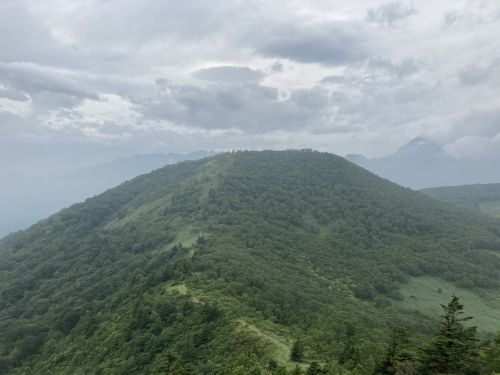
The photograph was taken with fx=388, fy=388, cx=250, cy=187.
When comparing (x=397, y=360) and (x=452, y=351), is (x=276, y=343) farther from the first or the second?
(x=452, y=351)

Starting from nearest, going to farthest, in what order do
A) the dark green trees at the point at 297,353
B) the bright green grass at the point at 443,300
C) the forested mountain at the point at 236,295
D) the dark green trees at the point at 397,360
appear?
the dark green trees at the point at 397,360
the dark green trees at the point at 297,353
the forested mountain at the point at 236,295
the bright green grass at the point at 443,300

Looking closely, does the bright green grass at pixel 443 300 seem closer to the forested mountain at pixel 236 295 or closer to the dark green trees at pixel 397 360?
the forested mountain at pixel 236 295

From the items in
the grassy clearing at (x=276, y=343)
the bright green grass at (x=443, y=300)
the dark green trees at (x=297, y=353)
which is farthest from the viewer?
the bright green grass at (x=443, y=300)

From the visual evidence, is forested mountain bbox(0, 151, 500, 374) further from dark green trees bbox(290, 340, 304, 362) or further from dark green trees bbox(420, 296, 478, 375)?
dark green trees bbox(420, 296, 478, 375)

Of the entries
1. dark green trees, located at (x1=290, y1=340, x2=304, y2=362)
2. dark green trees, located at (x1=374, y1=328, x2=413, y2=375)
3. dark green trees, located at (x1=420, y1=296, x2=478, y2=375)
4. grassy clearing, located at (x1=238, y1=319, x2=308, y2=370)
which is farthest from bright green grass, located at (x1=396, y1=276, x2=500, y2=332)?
dark green trees, located at (x1=420, y1=296, x2=478, y2=375)

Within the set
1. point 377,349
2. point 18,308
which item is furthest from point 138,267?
point 377,349

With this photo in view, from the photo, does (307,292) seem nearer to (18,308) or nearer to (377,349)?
(377,349)

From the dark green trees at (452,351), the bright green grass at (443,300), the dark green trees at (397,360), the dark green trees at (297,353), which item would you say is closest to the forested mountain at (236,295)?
the dark green trees at (297,353)
